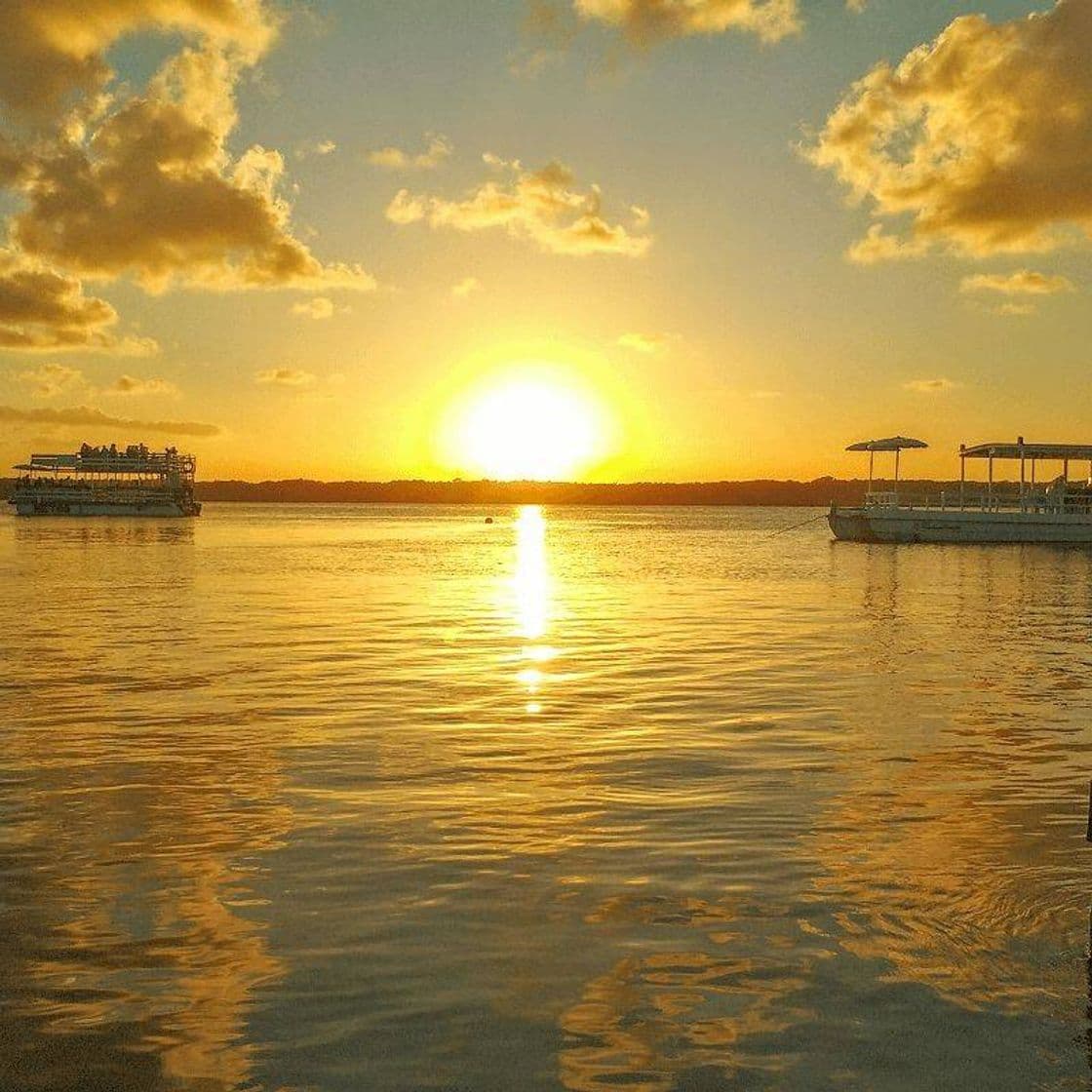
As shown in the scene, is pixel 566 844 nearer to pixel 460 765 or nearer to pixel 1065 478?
pixel 460 765

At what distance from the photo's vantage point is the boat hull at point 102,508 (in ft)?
424

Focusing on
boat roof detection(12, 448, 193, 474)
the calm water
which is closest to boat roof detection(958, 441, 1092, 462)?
the calm water

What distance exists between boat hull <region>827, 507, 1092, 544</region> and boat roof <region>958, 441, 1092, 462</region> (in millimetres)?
3362

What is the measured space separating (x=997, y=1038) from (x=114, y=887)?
590cm

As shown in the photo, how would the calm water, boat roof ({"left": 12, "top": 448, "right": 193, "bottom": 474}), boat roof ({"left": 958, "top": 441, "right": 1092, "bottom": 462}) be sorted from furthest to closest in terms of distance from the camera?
boat roof ({"left": 12, "top": 448, "right": 193, "bottom": 474}) < boat roof ({"left": 958, "top": 441, "right": 1092, "bottom": 462}) < the calm water

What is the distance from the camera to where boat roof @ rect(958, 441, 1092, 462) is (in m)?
65.9

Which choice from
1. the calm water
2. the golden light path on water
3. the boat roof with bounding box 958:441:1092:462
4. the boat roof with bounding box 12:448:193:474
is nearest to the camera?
the calm water

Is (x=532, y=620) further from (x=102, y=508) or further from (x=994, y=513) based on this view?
(x=102, y=508)

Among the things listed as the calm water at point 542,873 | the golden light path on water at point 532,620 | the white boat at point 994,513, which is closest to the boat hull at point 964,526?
the white boat at point 994,513

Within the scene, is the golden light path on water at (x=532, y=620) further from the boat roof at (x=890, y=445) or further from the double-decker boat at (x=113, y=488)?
the double-decker boat at (x=113, y=488)

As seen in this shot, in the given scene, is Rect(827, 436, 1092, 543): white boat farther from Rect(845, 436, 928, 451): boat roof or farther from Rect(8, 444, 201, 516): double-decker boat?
Rect(8, 444, 201, 516): double-decker boat

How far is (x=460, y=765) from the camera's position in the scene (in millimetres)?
12781

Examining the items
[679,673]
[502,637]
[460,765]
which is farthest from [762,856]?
[502,637]

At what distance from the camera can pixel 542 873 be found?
29.0 feet
